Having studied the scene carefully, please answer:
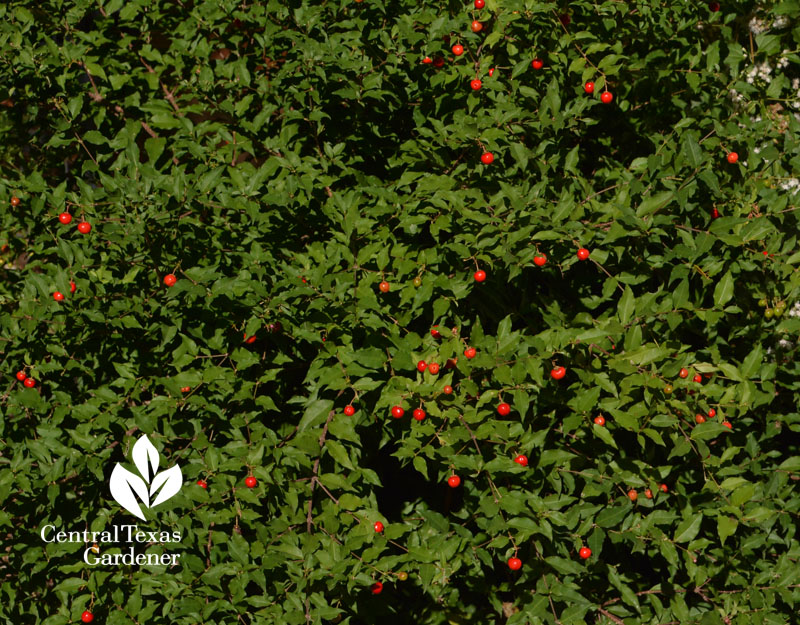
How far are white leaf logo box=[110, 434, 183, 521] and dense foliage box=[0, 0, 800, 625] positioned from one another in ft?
0.19

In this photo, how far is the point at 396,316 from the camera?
8.33 ft

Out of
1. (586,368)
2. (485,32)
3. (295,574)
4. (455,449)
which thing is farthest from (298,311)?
(485,32)

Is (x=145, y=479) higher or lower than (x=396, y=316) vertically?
lower

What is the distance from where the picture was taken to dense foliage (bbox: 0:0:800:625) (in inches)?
92.4

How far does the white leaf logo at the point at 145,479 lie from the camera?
242 cm

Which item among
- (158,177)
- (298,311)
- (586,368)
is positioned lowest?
(586,368)

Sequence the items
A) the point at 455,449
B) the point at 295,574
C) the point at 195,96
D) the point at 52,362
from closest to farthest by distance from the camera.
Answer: the point at 295,574, the point at 455,449, the point at 52,362, the point at 195,96

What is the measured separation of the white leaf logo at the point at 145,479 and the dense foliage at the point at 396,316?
0.06 metres

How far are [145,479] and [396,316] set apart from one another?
3.50 feet

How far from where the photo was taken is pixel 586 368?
8.05ft

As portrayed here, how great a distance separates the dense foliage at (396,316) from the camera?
235 centimetres

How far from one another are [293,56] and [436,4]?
65 centimetres

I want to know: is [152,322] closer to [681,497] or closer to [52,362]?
[52,362]

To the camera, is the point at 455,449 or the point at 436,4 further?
the point at 436,4
